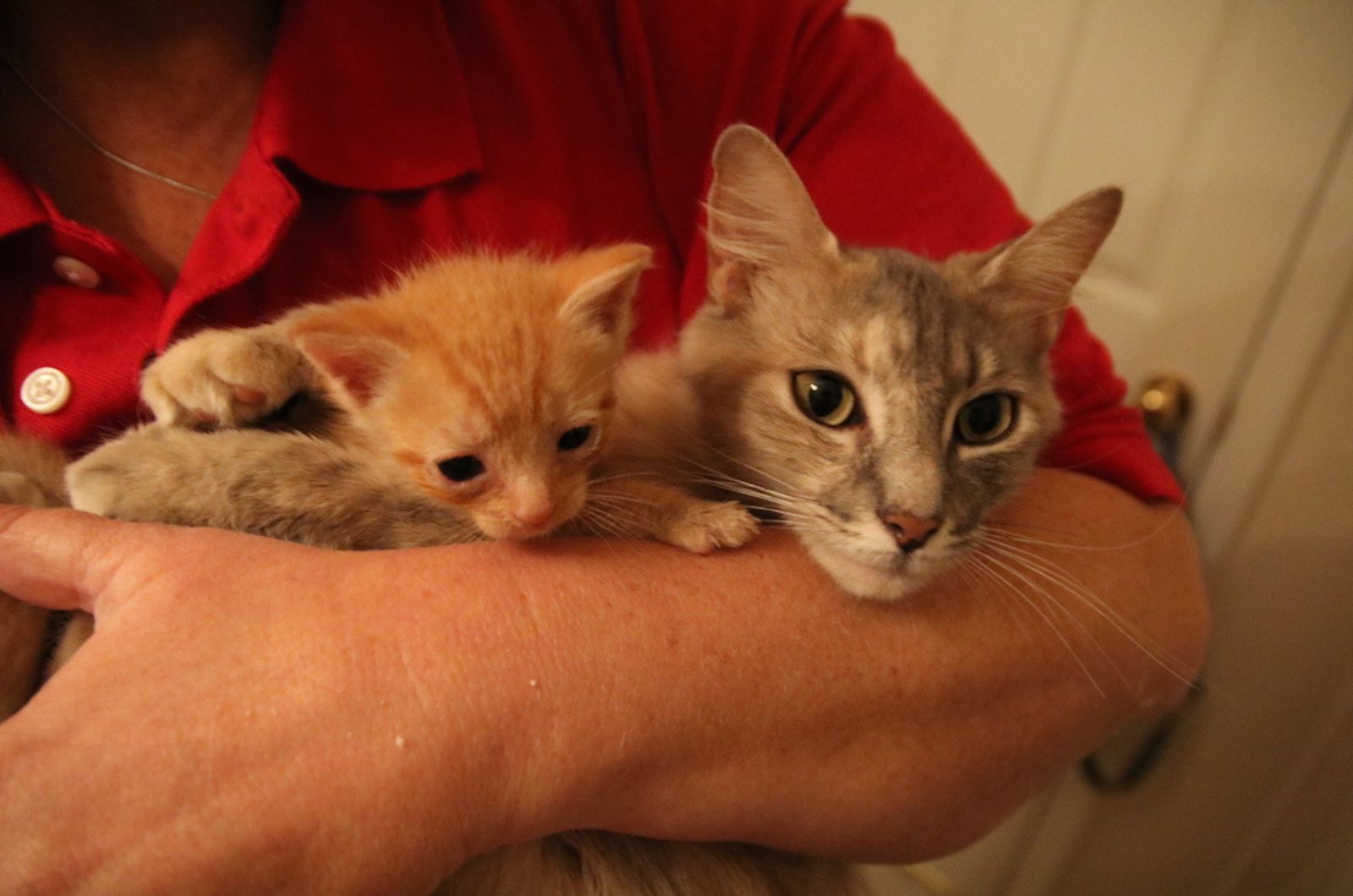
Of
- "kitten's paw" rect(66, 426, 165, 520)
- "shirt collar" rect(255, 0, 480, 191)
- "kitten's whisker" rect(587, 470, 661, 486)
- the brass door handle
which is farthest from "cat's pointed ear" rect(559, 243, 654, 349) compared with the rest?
the brass door handle

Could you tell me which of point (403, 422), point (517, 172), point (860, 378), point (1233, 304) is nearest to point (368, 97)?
point (517, 172)

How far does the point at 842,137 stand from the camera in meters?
1.10

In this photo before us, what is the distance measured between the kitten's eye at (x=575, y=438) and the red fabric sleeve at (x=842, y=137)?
419 millimetres

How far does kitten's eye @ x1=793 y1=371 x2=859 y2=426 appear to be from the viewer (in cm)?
89

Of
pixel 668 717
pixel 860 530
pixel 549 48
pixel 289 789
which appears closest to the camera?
pixel 289 789

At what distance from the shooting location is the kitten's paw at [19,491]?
2.39 feet

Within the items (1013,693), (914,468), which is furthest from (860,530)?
(1013,693)

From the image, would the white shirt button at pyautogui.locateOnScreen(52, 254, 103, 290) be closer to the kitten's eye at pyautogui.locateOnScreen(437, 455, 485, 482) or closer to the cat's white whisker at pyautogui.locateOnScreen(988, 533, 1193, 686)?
the kitten's eye at pyautogui.locateOnScreen(437, 455, 485, 482)

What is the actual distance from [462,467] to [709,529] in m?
0.25

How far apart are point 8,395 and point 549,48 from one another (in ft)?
2.45

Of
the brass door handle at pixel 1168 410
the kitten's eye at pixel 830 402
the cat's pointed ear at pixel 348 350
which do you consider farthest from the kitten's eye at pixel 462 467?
the brass door handle at pixel 1168 410

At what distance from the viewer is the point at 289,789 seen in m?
0.57

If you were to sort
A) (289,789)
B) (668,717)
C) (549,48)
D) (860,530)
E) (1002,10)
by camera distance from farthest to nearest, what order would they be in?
(1002,10) < (549,48) < (860,530) < (668,717) < (289,789)

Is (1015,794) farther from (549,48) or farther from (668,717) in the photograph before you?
(549,48)
